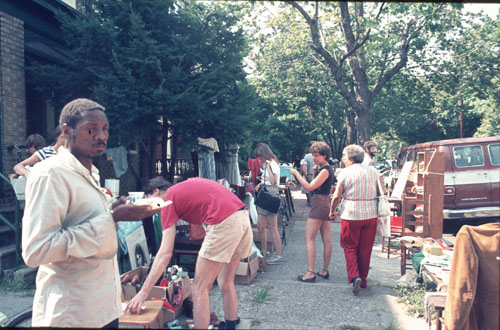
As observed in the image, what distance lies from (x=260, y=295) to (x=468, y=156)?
6.59 metres

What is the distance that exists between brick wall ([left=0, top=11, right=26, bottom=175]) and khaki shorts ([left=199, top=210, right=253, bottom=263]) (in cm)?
579

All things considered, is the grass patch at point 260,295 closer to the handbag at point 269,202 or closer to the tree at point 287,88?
the handbag at point 269,202

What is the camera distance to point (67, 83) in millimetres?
7906

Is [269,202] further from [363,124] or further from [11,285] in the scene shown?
[363,124]

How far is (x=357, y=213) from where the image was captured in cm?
518

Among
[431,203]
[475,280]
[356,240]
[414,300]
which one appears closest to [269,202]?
[356,240]

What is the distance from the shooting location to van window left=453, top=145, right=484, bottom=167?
9.14 m

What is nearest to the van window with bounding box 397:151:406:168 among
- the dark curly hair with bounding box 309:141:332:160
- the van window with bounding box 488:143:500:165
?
the van window with bounding box 488:143:500:165

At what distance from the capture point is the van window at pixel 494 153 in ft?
29.9

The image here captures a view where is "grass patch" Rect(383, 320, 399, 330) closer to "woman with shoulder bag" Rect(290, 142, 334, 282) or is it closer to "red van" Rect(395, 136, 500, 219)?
"woman with shoulder bag" Rect(290, 142, 334, 282)

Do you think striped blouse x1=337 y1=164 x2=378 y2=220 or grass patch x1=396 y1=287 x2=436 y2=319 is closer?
grass patch x1=396 y1=287 x2=436 y2=319

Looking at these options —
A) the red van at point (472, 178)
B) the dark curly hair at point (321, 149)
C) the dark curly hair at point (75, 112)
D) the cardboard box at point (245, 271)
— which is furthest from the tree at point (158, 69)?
the dark curly hair at point (75, 112)

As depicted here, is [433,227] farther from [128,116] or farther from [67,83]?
[67,83]

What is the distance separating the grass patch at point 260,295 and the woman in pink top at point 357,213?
112 cm
